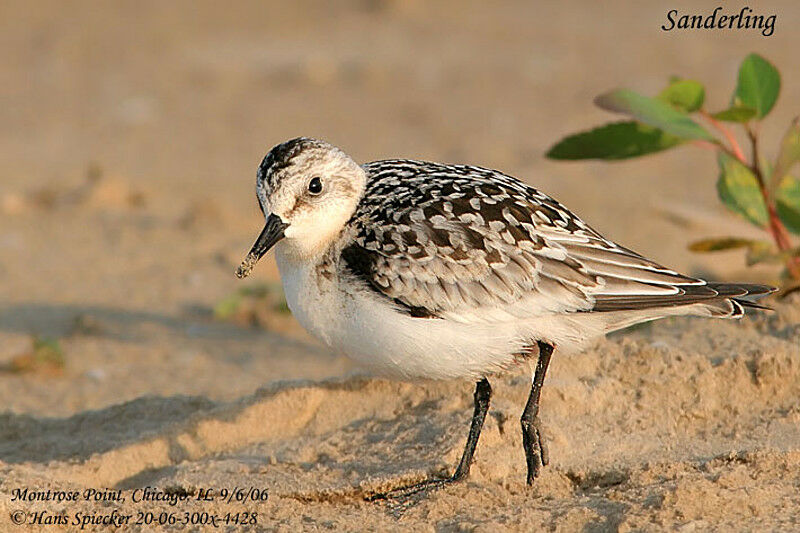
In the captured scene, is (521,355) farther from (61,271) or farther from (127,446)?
(61,271)

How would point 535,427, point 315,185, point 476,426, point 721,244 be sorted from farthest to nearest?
→ 1. point 721,244
2. point 315,185
3. point 476,426
4. point 535,427

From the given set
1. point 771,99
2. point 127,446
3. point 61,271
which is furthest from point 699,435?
point 61,271

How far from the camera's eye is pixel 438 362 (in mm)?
4512

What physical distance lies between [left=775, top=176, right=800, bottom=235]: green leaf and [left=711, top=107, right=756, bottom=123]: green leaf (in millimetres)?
479

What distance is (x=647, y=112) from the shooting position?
5836mm

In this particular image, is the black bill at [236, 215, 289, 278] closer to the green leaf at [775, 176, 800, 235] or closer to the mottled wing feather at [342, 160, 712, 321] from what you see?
the mottled wing feather at [342, 160, 712, 321]

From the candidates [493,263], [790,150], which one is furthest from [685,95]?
[493,263]

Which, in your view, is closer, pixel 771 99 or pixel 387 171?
pixel 387 171

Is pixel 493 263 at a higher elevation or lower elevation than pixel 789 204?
lower

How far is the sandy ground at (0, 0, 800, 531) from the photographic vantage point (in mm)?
4562

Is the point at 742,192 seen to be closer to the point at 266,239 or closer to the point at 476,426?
the point at 476,426

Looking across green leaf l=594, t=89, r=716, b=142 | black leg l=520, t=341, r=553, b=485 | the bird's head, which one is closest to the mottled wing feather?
the bird's head

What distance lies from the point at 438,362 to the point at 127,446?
162 centimetres

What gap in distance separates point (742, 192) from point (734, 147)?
250 mm
